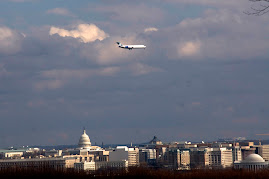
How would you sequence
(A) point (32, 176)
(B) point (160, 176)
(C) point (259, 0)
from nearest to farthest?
(C) point (259, 0) < (A) point (32, 176) < (B) point (160, 176)

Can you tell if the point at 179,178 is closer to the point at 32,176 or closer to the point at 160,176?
the point at 160,176

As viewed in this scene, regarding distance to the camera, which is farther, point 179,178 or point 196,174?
point 196,174

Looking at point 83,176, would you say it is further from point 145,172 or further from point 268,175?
point 268,175

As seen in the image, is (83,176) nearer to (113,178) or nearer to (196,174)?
(113,178)

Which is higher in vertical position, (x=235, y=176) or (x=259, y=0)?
(x=259, y=0)

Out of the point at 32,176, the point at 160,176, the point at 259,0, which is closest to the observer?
the point at 259,0

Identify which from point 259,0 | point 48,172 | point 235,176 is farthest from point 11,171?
point 259,0

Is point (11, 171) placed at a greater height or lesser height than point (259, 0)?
lesser

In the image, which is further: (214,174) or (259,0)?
(214,174)

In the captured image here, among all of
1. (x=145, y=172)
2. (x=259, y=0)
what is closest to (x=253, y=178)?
(x=145, y=172)
